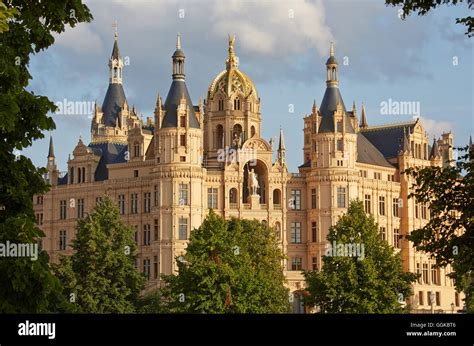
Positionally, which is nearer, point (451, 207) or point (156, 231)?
point (451, 207)

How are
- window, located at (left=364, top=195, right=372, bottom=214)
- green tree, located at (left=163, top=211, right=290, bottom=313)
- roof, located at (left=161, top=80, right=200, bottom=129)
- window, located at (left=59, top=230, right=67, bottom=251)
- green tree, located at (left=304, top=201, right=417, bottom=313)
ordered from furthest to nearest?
window, located at (left=59, top=230, right=67, bottom=251), window, located at (left=364, top=195, right=372, bottom=214), roof, located at (left=161, top=80, right=200, bottom=129), green tree, located at (left=304, top=201, right=417, bottom=313), green tree, located at (left=163, top=211, right=290, bottom=313)

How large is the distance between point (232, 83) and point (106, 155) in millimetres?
13641

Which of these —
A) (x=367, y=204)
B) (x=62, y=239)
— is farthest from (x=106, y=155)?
(x=367, y=204)

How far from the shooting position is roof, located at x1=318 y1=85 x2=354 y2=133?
111 m

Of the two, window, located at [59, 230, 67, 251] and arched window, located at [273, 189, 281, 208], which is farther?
window, located at [59, 230, 67, 251]

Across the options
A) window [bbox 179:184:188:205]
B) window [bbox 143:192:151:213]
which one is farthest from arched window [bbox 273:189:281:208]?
window [bbox 143:192:151:213]

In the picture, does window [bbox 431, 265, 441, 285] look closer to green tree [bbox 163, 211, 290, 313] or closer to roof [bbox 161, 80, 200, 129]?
roof [bbox 161, 80, 200, 129]

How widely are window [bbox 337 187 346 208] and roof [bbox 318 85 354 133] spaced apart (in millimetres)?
5381

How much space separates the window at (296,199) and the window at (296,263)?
14.9 feet

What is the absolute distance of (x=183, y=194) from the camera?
105 m

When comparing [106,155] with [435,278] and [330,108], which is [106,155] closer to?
[330,108]
